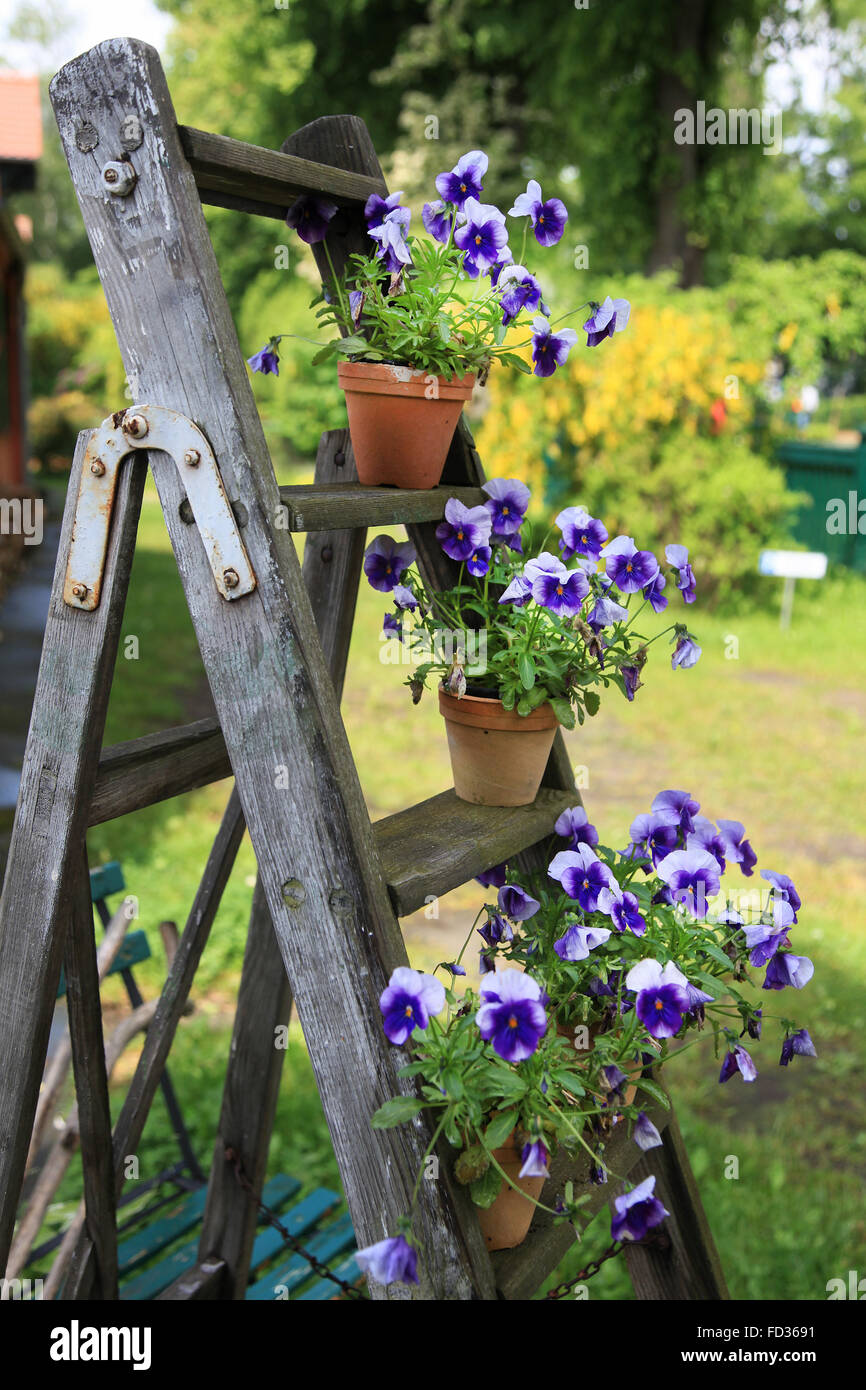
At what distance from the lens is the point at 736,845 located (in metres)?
1.65

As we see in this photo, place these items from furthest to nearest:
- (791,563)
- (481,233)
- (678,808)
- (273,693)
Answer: (791,563), (678,808), (481,233), (273,693)

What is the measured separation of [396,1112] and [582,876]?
0.41 meters

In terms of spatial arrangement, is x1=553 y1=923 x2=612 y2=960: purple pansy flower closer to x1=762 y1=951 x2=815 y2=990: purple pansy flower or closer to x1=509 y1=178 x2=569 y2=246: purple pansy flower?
x1=762 y1=951 x2=815 y2=990: purple pansy flower

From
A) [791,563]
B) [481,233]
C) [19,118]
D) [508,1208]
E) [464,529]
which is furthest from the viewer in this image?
[19,118]

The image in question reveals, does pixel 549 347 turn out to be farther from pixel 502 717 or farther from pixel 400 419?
pixel 502 717

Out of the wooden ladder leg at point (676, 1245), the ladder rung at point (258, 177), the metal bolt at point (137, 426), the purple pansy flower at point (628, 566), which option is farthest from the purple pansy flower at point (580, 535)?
the wooden ladder leg at point (676, 1245)

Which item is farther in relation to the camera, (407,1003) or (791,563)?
(791,563)

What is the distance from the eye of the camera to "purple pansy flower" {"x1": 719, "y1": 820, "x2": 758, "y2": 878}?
163cm

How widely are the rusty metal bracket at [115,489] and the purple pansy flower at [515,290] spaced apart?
0.51 metres

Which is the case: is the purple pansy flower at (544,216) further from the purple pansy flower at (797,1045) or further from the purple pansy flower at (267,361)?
the purple pansy flower at (797,1045)

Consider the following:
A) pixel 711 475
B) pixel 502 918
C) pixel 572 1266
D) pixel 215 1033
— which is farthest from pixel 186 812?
pixel 711 475

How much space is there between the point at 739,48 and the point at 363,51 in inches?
329

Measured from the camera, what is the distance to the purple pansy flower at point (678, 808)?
161cm

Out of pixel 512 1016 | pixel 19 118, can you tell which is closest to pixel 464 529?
pixel 512 1016
